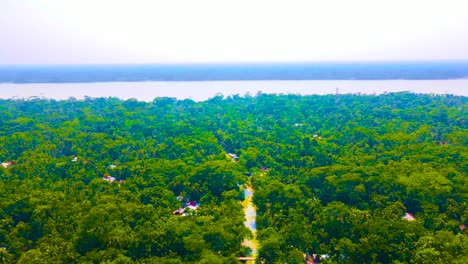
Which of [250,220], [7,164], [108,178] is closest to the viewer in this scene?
[250,220]

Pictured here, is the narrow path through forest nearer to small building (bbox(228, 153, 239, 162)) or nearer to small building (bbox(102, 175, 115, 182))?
small building (bbox(228, 153, 239, 162))

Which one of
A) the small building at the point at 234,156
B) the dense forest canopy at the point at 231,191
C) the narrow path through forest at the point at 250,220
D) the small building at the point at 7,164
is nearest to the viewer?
the dense forest canopy at the point at 231,191

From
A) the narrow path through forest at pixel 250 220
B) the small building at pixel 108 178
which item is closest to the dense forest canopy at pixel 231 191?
the small building at pixel 108 178

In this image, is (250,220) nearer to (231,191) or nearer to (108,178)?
(231,191)

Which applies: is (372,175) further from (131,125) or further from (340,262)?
(131,125)

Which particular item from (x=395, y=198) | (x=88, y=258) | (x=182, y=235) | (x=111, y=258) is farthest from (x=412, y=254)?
(x=88, y=258)

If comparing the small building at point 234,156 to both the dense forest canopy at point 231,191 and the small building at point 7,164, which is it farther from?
the small building at point 7,164

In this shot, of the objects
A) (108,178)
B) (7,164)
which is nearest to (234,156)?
(108,178)

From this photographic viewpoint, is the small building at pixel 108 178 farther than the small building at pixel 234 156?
No

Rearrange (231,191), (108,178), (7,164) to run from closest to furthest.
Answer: (231,191) → (108,178) → (7,164)
